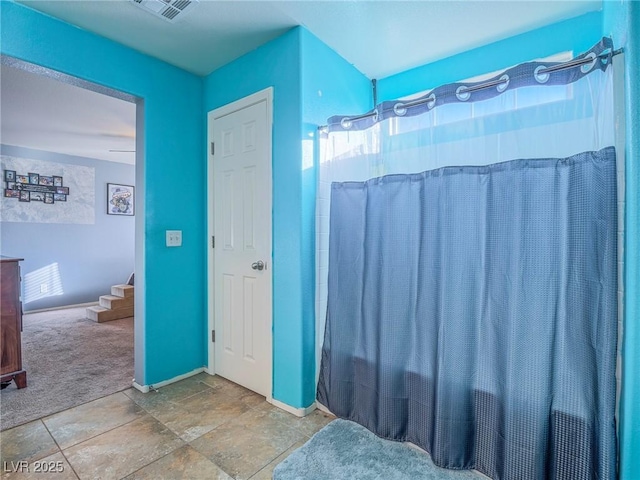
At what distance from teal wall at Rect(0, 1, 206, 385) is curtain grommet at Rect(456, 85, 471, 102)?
1915 mm

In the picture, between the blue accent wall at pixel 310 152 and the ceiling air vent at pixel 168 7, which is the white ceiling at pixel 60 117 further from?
the blue accent wall at pixel 310 152

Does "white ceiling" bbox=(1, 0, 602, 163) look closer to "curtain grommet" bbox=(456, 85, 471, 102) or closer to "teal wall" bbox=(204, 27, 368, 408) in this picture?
"teal wall" bbox=(204, 27, 368, 408)

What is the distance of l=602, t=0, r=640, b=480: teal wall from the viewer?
106cm

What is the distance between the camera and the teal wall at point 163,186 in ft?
6.59

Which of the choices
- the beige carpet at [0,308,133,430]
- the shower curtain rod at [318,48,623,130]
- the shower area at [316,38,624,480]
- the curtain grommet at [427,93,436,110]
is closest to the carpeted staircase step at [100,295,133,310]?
the beige carpet at [0,308,133,430]


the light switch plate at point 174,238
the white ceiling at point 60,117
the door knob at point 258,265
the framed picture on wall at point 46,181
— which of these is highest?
the white ceiling at point 60,117

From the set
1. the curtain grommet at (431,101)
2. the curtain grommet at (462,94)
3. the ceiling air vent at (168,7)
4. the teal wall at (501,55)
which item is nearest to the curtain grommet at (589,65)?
the curtain grommet at (462,94)

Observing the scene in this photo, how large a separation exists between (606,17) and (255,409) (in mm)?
2846

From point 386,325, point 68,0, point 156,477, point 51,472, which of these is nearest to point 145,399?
point 51,472

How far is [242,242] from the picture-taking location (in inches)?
91.1

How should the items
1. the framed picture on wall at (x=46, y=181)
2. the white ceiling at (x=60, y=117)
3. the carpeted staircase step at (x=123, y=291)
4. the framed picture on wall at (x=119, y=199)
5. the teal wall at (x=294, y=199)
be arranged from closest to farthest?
1. the teal wall at (x=294, y=199)
2. the white ceiling at (x=60, y=117)
3. the carpeted staircase step at (x=123, y=291)
4. the framed picture on wall at (x=46, y=181)
5. the framed picture on wall at (x=119, y=199)

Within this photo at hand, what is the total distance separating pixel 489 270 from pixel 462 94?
0.81 m

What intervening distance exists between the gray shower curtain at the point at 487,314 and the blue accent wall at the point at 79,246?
480cm

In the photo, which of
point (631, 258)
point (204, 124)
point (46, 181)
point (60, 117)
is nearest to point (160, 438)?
point (204, 124)
